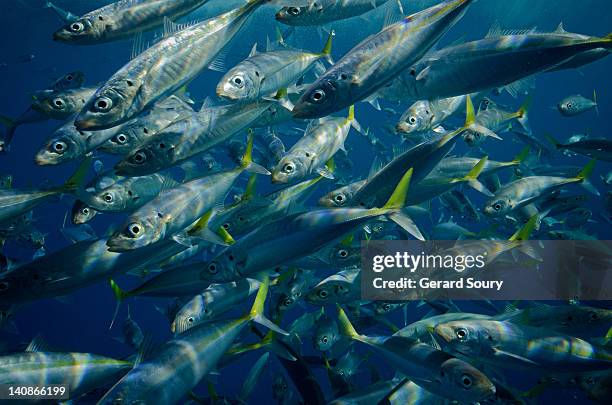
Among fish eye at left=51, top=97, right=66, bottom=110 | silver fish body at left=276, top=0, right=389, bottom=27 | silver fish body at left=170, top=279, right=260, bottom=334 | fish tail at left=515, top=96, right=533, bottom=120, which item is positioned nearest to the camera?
silver fish body at left=276, top=0, right=389, bottom=27

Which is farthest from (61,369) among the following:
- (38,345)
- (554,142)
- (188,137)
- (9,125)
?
(554,142)

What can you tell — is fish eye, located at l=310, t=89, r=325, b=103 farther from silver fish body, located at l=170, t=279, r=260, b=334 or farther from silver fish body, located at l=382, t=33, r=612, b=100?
silver fish body, located at l=170, t=279, r=260, b=334

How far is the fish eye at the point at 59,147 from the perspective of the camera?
302 centimetres

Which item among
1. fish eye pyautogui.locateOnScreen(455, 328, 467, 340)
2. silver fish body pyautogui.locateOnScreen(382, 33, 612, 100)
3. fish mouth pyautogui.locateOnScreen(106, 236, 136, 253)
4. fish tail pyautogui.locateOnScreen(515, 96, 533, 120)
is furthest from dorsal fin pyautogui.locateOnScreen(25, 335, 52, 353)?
fish tail pyautogui.locateOnScreen(515, 96, 533, 120)

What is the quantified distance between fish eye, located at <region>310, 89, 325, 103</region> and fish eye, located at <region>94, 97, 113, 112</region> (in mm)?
1190

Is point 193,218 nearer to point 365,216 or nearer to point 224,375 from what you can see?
point 365,216

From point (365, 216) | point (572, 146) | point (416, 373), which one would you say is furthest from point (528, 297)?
point (365, 216)

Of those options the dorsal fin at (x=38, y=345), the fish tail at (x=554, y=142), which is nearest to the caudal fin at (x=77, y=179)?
the dorsal fin at (x=38, y=345)

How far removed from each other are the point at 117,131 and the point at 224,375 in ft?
73.9

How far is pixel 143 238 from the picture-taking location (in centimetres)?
264

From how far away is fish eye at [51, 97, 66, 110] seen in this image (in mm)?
3449

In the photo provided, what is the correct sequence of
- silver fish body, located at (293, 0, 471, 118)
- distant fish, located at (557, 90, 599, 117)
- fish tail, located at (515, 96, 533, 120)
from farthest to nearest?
distant fish, located at (557, 90, 599, 117) → fish tail, located at (515, 96, 533, 120) → silver fish body, located at (293, 0, 471, 118)

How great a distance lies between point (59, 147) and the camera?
3.03 m

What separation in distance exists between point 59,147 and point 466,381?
10.9 feet
